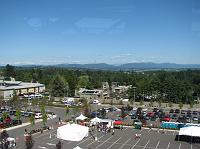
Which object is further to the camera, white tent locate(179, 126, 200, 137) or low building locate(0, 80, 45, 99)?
low building locate(0, 80, 45, 99)

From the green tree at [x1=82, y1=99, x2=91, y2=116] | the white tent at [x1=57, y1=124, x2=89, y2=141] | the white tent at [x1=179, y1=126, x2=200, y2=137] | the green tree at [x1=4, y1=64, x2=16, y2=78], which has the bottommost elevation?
the green tree at [x1=82, y1=99, x2=91, y2=116]

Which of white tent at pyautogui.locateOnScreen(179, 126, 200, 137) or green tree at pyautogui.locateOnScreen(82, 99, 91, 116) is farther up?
white tent at pyautogui.locateOnScreen(179, 126, 200, 137)

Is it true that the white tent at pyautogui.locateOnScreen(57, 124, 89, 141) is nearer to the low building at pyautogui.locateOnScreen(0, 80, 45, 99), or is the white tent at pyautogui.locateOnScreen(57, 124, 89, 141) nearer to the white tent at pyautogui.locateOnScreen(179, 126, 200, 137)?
the white tent at pyautogui.locateOnScreen(179, 126, 200, 137)

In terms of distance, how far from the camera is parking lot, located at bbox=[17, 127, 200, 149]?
26.5 metres

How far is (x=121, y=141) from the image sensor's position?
28500 millimetres

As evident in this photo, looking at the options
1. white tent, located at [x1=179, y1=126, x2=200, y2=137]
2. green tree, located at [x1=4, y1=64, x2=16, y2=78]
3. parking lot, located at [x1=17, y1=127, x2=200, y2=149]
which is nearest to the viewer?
parking lot, located at [x1=17, y1=127, x2=200, y2=149]

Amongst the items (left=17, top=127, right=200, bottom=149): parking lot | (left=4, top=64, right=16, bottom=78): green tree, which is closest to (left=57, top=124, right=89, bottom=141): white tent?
(left=17, top=127, right=200, bottom=149): parking lot

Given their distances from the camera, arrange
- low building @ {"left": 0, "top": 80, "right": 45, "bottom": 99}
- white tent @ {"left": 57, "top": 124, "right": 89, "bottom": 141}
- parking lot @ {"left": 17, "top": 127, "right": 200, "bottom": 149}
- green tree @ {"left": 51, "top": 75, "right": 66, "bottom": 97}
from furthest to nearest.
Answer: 1. green tree @ {"left": 51, "top": 75, "right": 66, "bottom": 97}
2. low building @ {"left": 0, "top": 80, "right": 45, "bottom": 99}
3. parking lot @ {"left": 17, "top": 127, "right": 200, "bottom": 149}
4. white tent @ {"left": 57, "top": 124, "right": 89, "bottom": 141}

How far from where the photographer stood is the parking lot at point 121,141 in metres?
26.5

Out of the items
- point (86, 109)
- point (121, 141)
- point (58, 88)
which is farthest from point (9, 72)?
point (121, 141)

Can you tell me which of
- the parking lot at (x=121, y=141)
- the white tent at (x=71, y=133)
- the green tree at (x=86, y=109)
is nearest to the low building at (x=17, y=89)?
the green tree at (x=86, y=109)

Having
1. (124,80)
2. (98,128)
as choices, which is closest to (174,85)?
(98,128)

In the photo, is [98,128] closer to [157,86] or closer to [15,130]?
[15,130]

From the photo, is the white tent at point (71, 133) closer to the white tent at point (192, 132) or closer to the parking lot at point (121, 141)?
the parking lot at point (121, 141)
